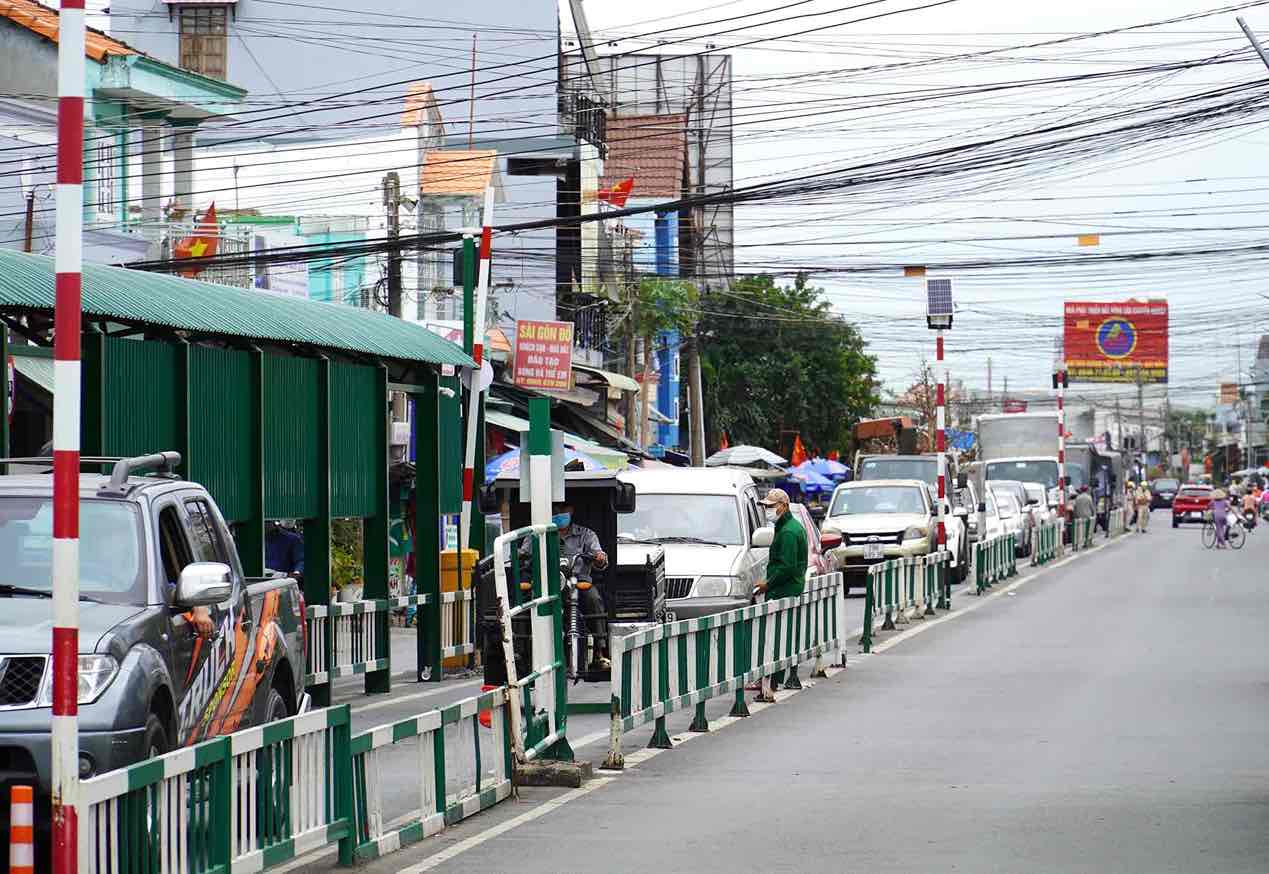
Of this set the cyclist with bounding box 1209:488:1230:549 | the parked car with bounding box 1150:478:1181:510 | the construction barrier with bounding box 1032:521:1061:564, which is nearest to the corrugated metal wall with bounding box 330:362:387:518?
the construction barrier with bounding box 1032:521:1061:564

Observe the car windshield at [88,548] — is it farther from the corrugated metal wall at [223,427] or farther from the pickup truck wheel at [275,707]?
the corrugated metal wall at [223,427]

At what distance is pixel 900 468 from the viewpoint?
43688 mm

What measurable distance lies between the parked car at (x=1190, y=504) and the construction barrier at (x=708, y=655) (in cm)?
6248

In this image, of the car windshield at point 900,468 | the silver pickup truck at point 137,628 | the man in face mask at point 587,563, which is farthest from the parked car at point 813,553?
the car windshield at point 900,468

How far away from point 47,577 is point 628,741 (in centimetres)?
629

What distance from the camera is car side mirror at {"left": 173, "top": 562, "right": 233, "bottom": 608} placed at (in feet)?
30.0

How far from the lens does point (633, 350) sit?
52406mm

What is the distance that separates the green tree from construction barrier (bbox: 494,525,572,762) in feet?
173

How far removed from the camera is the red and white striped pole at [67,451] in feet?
22.1

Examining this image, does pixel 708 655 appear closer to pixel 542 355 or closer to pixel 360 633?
pixel 360 633

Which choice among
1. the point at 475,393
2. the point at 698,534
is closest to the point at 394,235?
the point at 475,393

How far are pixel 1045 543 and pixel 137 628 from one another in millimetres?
40772

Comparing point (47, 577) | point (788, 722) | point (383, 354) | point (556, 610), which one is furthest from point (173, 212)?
point (47, 577)

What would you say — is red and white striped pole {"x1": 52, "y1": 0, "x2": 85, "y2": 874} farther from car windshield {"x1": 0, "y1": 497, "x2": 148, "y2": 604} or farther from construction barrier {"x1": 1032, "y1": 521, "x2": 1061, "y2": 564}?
construction barrier {"x1": 1032, "y1": 521, "x2": 1061, "y2": 564}
